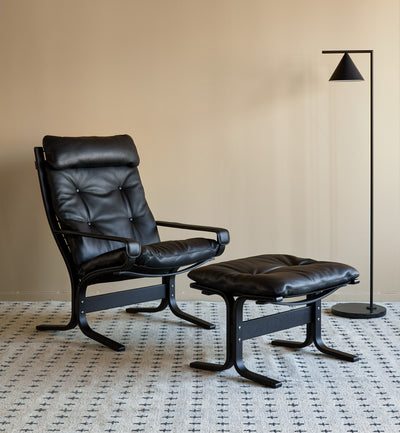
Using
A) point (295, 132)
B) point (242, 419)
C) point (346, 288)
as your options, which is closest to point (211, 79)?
point (295, 132)

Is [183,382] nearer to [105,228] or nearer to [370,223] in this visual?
[105,228]

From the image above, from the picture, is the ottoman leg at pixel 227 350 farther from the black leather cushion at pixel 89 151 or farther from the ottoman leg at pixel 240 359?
the black leather cushion at pixel 89 151

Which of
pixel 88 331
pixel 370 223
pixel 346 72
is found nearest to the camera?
pixel 88 331

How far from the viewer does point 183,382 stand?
3.06 meters

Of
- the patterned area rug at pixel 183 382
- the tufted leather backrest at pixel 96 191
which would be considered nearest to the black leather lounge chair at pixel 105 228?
the tufted leather backrest at pixel 96 191

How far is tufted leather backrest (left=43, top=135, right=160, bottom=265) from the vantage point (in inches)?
148

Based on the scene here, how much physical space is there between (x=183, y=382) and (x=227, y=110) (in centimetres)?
194

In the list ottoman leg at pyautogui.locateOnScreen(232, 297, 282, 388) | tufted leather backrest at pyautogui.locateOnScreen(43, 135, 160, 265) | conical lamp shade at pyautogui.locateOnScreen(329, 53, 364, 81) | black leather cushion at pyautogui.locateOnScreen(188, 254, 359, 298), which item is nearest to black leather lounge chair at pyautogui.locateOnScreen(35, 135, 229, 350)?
tufted leather backrest at pyautogui.locateOnScreen(43, 135, 160, 265)

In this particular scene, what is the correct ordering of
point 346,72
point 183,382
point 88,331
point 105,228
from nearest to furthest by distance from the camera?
point 183,382, point 88,331, point 105,228, point 346,72

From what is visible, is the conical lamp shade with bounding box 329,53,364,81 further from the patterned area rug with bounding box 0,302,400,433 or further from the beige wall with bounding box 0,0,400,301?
the patterned area rug with bounding box 0,302,400,433

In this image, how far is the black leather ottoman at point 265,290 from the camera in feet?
9.65

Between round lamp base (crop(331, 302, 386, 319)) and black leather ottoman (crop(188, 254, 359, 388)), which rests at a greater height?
black leather ottoman (crop(188, 254, 359, 388))

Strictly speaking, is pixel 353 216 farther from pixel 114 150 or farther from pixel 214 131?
pixel 114 150

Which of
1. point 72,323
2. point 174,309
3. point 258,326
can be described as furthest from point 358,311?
point 72,323
